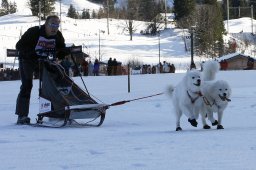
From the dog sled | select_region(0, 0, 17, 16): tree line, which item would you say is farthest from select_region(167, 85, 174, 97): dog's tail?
select_region(0, 0, 17, 16): tree line

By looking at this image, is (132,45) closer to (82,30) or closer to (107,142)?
(82,30)

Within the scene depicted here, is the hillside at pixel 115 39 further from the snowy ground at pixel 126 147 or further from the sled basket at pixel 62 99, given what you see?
the snowy ground at pixel 126 147

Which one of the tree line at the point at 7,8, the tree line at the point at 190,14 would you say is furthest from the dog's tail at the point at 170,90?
the tree line at the point at 7,8

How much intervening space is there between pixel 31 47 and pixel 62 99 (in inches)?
36.1

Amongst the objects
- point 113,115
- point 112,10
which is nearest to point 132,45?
point 112,10

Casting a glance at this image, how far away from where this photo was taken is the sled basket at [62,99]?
7.68 meters

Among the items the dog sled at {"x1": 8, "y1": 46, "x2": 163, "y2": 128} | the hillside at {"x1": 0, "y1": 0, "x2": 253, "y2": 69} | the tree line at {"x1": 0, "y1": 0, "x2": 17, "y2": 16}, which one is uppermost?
the tree line at {"x1": 0, "y1": 0, "x2": 17, "y2": 16}

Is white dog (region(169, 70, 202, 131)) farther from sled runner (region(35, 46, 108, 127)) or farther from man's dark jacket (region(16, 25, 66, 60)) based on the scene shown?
man's dark jacket (region(16, 25, 66, 60))

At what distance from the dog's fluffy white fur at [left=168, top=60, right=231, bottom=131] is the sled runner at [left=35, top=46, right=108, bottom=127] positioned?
1.15 m

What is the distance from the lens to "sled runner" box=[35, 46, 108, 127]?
7691mm

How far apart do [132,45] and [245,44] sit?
1671 cm

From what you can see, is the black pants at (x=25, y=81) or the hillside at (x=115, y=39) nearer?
the black pants at (x=25, y=81)

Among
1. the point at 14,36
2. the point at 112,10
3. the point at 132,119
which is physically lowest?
the point at 132,119

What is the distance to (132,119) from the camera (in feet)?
30.1
